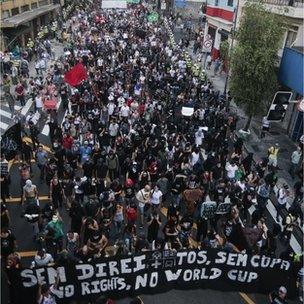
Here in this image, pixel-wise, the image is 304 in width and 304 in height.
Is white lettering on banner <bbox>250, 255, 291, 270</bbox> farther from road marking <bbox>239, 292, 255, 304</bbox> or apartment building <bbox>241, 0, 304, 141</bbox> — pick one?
apartment building <bbox>241, 0, 304, 141</bbox>

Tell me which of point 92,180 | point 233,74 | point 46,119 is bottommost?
point 46,119

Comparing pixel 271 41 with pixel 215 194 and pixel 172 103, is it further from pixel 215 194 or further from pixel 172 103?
pixel 215 194

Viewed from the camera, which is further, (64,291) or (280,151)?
(280,151)

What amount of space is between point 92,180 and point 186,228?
333 centimetres

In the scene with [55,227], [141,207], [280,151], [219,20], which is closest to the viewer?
[55,227]

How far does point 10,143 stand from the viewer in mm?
15273

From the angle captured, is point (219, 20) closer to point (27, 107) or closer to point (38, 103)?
point (27, 107)

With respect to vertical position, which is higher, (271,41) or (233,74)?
(271,41)

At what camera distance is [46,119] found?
21016 millimetres

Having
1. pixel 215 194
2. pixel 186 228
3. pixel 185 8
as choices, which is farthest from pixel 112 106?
pixel 185 8

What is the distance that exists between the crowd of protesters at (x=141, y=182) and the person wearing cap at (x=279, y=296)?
Answer: 1335 mm

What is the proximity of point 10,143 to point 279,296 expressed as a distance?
10.6 m

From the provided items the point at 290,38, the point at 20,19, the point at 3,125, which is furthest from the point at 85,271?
the point at 20,19

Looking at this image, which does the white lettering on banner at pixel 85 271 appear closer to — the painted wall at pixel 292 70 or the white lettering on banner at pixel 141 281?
the white lettering on banner at pixel 141 281
